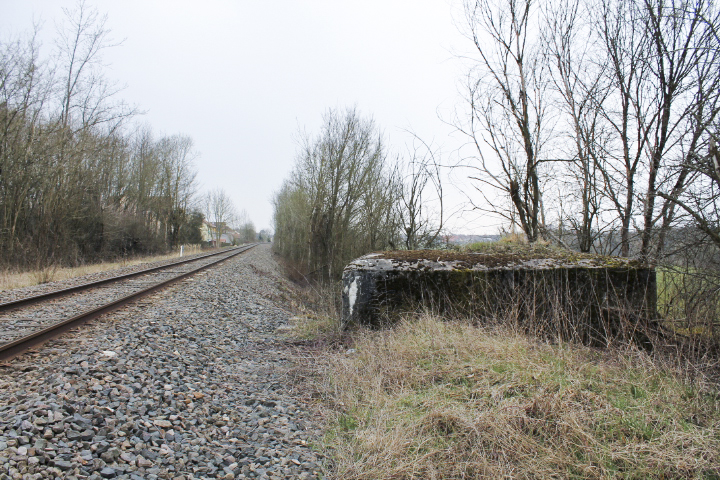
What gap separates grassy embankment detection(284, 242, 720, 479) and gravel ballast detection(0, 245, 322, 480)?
0.42m

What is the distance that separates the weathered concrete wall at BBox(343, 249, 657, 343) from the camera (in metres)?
4.92

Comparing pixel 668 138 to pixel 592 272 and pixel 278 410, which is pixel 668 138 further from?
pixel 278 410

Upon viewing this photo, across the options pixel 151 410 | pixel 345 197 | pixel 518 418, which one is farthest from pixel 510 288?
pixel 345 197

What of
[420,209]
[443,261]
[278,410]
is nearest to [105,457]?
[278,410]

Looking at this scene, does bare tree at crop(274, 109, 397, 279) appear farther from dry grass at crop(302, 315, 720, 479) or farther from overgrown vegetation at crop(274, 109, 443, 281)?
dry grass at crop(302, 315, 720, 479)

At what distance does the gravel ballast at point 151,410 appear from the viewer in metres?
2.28

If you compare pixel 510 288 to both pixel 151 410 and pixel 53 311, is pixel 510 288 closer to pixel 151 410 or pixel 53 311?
pixel 151 410

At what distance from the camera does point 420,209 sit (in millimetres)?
11930

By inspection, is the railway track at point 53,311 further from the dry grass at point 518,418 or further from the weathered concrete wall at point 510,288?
the weathered concrete wall at point 510,288

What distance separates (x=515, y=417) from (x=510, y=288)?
9.33 ft

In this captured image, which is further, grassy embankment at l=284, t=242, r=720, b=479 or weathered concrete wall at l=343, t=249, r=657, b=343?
weathered concrete wall at l=343, t=249, r=657, b=343

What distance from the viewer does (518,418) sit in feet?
8.01

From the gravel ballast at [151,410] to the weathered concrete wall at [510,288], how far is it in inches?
57.7

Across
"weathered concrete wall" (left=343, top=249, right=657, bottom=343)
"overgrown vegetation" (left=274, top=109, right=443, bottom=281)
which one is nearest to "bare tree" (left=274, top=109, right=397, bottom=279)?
"overgrown vegetation" (left=274, top=109, right=443, bottom=281)
